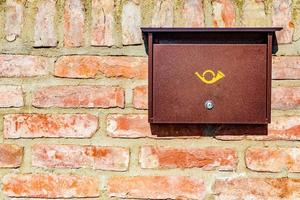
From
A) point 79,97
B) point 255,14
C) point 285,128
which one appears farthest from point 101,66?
point 285,128

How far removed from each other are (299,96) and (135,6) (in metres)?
0.58

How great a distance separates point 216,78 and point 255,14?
24 cm

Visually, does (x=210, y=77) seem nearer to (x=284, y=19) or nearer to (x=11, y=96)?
(x=284, y=19)

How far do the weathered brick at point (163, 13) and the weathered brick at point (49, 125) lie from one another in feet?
1.18

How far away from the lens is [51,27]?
145 centimetres

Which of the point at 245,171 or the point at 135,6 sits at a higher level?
the point at 135,6

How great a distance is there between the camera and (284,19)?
1434mm

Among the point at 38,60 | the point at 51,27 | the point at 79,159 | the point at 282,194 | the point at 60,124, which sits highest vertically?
the point at 51,27

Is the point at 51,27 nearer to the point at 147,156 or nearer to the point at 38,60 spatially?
the point at 38,60

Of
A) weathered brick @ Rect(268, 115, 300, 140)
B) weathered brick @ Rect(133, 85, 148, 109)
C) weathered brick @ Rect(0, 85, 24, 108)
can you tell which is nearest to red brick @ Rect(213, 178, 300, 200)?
weathered brick @ Rect(268, 115, 300, 140)

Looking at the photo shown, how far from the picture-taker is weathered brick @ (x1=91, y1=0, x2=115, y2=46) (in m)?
1.44

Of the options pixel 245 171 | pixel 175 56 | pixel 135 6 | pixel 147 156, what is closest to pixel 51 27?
pixel 135 6

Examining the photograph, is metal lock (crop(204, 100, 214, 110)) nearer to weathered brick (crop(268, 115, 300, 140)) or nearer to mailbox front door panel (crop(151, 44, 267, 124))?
mailbox front door panel (crop(151, 44, 267, 124))

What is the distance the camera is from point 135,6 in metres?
1.45
